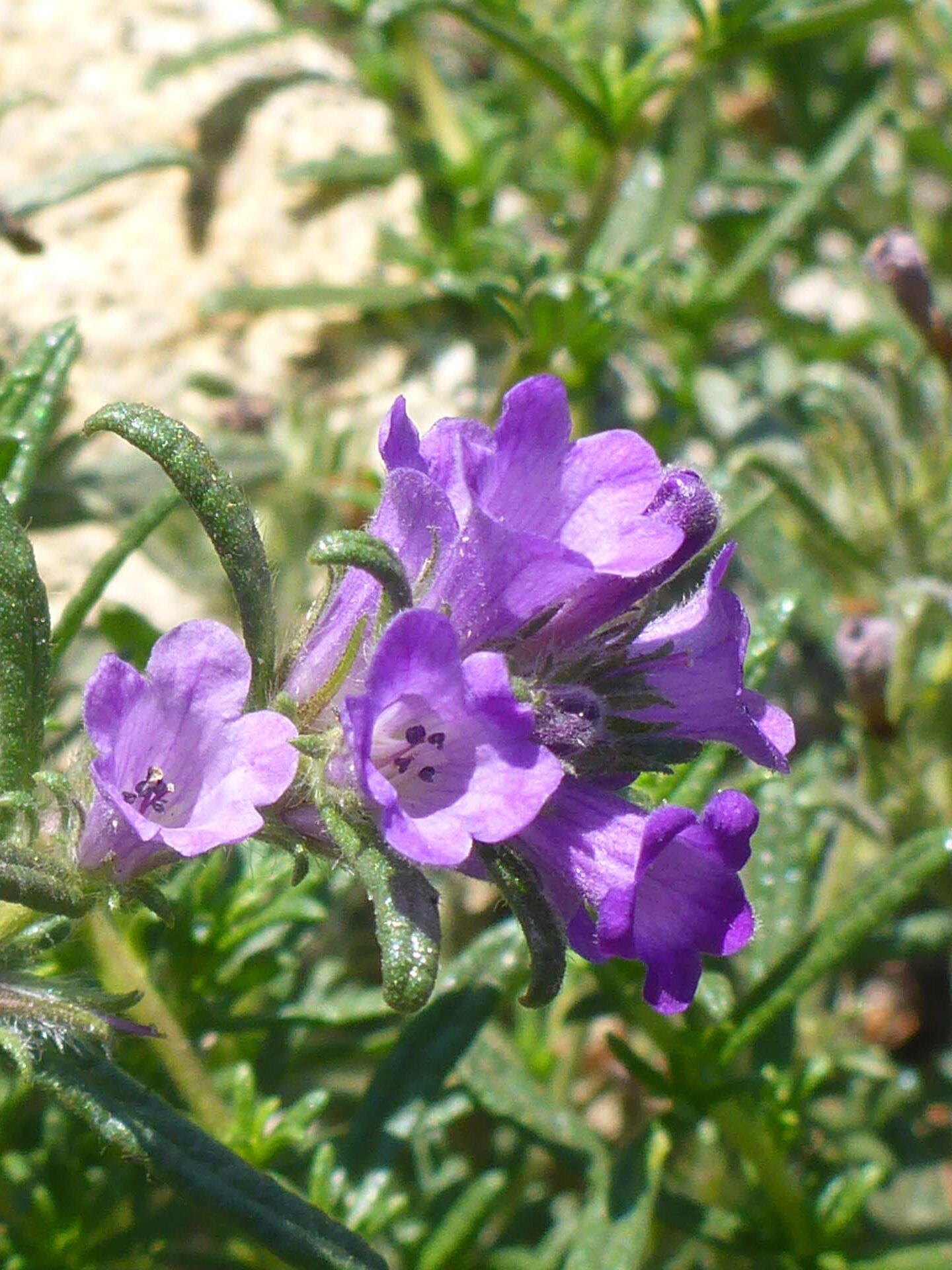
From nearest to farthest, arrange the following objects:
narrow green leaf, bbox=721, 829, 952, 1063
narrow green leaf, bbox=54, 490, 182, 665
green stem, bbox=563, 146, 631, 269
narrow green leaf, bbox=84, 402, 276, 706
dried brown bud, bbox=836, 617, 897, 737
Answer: narrow green leaf, bbox=84, 402, 276, 706, narrow green leaf, bbox=54, 490, 182, 665, narrow green leaf, bbox=721, 829, 952, 1063, dried brown bud, bbox=836, 617, 897, 737, green stem, bbox=563, 146, 631, 269

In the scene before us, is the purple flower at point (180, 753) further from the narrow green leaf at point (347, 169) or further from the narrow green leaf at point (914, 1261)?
the narrow green leaf at point (347, 169)

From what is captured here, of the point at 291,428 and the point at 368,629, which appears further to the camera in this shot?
the point at 291,428

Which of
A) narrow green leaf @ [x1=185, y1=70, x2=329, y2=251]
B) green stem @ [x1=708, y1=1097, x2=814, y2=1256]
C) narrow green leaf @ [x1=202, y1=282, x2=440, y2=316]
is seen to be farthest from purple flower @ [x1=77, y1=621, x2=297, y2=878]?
narrow green leaf @ [x1=185, y1=70, x2=329, y2=251]

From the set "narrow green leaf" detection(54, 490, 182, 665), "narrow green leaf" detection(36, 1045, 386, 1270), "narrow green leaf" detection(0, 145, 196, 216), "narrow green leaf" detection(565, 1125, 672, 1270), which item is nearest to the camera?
"narrow green leaf" detection(36, 1045, 386, 1270)

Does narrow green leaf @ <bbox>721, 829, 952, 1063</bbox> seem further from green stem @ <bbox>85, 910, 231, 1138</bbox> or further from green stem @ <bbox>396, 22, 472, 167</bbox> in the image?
green stem @ <bbox>396, 22, 472, 167</bbox>

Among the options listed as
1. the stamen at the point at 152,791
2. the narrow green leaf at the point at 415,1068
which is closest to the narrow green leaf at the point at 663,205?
the narrow green leaf at the point at 415,1068

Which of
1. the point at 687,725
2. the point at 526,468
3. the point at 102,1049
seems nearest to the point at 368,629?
the point at 526,468

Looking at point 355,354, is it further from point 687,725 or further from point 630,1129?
point 687,725

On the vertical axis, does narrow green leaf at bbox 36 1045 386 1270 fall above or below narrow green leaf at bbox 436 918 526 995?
above
